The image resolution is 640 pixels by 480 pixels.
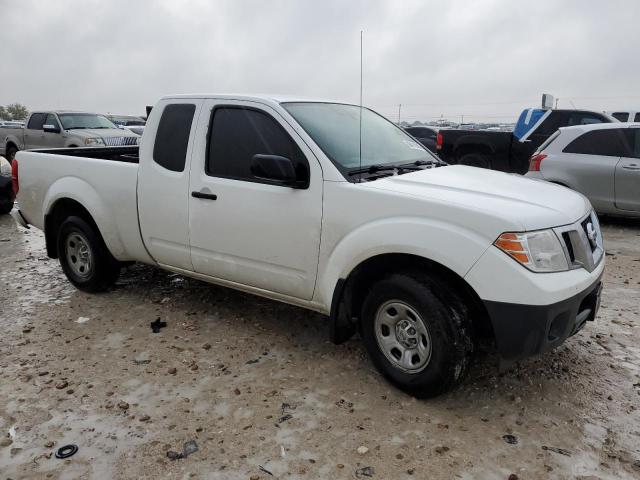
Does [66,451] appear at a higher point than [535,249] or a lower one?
lower

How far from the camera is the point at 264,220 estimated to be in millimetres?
3580

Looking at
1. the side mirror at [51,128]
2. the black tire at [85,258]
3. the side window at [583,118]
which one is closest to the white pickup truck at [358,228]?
the black tire at [85,258]

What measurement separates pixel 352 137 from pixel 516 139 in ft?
27.3

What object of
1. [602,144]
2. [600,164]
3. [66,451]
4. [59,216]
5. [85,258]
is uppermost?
[602,144]

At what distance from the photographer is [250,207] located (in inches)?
143

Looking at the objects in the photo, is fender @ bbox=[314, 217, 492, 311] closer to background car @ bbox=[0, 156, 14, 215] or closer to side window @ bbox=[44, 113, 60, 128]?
background car @ bbox=[0, 156, 14, 215]

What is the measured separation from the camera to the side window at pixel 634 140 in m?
7.58

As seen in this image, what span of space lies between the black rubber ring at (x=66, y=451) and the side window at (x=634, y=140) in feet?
25.6

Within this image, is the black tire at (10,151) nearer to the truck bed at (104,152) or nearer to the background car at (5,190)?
the background car at (5,190)

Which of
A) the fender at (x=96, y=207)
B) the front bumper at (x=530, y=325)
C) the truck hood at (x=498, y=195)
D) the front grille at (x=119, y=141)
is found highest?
the front grille at (x=119, y=141)

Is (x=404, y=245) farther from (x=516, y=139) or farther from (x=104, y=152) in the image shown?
(x=516, y=139)

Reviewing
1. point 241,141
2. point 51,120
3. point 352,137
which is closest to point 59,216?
point 241,141

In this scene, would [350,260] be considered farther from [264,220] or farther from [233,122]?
[233,122]

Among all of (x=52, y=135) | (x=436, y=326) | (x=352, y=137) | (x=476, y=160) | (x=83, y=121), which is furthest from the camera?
(x=83, y=121)
